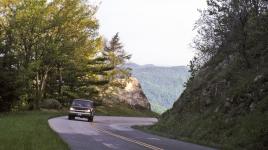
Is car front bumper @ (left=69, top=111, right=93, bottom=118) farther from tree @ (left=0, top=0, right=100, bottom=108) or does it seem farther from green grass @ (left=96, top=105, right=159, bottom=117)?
green grass @ (left=96, top=105, right=159, bottom=117)

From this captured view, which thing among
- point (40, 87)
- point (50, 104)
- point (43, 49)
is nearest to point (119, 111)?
point (50, 104)

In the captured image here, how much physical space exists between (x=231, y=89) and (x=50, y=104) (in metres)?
37.8

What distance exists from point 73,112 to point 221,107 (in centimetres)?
1826

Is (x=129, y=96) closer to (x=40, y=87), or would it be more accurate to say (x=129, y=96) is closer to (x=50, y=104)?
(x=50, y=104)

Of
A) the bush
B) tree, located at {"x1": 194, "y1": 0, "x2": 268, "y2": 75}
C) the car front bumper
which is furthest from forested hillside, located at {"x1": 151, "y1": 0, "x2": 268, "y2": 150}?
the bush

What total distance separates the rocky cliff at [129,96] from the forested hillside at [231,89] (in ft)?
163

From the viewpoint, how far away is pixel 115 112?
8050 cm

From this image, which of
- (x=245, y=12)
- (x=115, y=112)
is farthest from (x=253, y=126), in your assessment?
(x=115, y=112)

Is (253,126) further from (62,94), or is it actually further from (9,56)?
(62,94)

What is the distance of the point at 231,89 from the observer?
106 feet

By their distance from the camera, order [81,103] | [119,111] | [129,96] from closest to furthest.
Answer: [81,103]
[119,111]
[129,96]

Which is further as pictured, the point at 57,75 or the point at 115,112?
the point at 115,112

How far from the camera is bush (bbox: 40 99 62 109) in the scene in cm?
6562

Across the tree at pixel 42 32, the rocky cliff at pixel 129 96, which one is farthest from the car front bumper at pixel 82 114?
the rocky cliff at pixel 129 96
